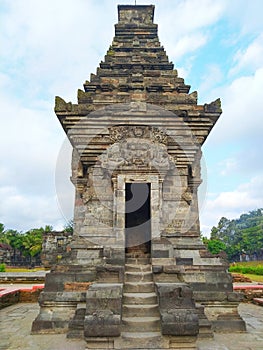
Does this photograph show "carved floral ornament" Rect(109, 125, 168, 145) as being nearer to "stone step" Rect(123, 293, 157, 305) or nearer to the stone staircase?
the stone staircase

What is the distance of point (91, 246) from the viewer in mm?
7480

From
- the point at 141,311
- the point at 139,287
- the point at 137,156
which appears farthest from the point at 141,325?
the point at 137,156

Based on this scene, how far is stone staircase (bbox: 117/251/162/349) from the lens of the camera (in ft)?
16.2

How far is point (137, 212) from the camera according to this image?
11.0m

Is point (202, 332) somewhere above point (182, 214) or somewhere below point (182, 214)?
below

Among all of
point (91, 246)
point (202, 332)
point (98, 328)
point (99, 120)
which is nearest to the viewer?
point (98, 328)

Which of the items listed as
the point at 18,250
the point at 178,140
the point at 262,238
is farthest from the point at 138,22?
the point at 262,238

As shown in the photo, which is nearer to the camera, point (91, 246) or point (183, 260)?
point (183, 260)

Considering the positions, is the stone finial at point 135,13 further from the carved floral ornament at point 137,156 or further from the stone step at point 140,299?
the stone step at point 140,299

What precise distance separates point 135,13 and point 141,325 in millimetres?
12989

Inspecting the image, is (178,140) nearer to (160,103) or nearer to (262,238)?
(160,103)

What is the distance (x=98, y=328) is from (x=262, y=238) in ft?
188

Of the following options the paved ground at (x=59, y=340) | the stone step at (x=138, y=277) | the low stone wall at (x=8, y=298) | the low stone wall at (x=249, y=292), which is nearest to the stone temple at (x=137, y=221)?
the stone step at (x=138, y=277)

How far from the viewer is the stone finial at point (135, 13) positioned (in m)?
13.5
